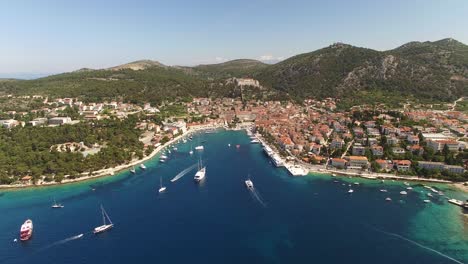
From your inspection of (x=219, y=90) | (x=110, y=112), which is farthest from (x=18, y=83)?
(x=219, y=90)

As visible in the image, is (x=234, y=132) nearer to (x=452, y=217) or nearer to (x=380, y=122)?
(x=380, y=122)

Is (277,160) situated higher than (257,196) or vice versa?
(277,160)

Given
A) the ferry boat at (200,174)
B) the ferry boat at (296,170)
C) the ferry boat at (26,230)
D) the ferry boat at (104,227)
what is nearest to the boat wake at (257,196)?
the ferry boat at (200,174)

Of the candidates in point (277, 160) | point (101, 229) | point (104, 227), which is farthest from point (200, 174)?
point (101, 229)

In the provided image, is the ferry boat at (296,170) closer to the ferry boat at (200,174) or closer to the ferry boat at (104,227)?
the ferry boat at (200,174)

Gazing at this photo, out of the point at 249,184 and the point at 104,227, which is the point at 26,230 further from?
the point at 249,184

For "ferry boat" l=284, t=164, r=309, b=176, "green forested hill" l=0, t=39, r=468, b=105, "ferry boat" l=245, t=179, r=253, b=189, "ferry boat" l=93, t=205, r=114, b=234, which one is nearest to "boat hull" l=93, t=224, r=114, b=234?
"ferry boat" l=93, t=205, r=114, b=234

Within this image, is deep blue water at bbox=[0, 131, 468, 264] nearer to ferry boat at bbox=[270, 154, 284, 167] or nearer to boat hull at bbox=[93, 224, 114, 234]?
boat hull at bbox=[93, 224, 114, 234]
